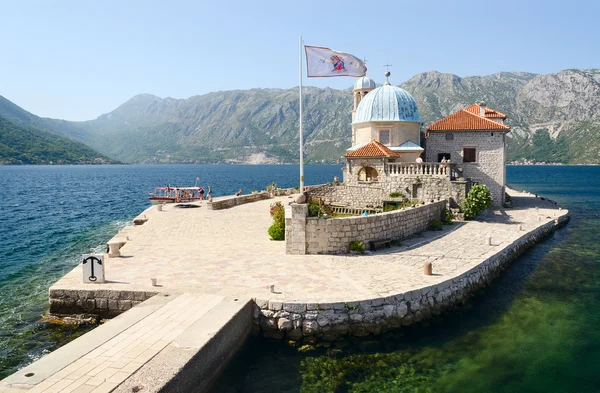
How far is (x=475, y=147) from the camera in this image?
31.7 meters

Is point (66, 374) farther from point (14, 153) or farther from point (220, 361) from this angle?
point (14, 153)

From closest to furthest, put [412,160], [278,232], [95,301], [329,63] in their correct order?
1. [95,301]
2. [278,232]
3. [329,63]
4. [412,160]

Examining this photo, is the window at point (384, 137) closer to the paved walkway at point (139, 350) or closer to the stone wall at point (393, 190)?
the stone wall at point (393, 190)

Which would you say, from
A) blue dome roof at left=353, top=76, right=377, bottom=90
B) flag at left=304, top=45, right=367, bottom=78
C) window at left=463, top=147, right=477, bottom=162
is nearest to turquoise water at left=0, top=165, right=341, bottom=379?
flag at left=304, top=45, right=367, bottom=78

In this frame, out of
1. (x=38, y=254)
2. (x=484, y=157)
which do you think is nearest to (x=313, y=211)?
(x=38, y=254)

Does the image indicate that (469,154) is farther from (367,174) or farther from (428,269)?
(428,269)

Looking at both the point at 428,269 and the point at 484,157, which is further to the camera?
the point at 484,157

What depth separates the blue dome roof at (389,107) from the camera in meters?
32.5

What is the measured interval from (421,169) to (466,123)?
8245mm

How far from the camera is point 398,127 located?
32.3 meters

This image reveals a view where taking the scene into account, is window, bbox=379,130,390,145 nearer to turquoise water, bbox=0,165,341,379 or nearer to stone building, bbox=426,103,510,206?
stone building, bbox=426,103,510,206

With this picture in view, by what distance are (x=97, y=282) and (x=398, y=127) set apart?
2569 cm

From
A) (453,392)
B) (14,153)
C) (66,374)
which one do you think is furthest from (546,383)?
(14,153)

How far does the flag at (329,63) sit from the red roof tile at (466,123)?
14.4 meters
